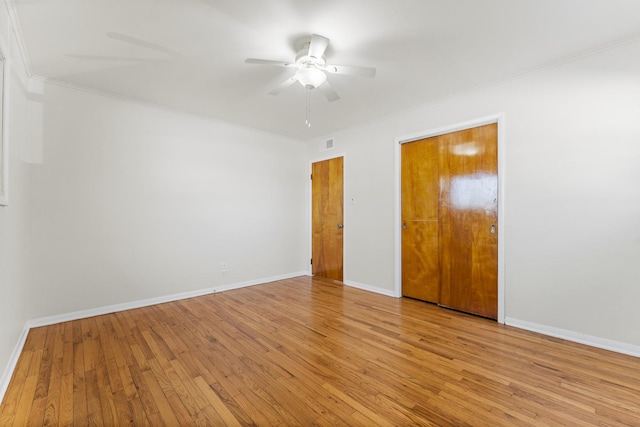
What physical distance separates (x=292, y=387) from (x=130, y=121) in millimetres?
3524

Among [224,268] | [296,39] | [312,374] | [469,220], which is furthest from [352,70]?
[224,268]

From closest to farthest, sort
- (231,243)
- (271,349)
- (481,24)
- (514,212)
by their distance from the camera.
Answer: (481,24)
(271,349)
(514,212)
(231,243)

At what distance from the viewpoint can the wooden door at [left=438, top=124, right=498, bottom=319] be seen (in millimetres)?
3043

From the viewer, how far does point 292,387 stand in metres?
1.84

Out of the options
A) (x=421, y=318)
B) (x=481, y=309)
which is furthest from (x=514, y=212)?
(x=421, y=318)

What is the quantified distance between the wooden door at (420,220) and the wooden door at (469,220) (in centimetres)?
10

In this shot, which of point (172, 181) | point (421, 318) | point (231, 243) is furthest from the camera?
point (231, 243)

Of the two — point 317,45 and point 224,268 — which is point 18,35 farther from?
point 224,268

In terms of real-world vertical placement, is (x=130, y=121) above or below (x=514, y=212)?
above

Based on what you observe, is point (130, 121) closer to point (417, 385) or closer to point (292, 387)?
point (292, 387)

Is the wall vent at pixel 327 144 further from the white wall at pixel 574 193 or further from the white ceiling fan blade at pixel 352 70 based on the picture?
the white ceiling fan blade at pixel 352 70

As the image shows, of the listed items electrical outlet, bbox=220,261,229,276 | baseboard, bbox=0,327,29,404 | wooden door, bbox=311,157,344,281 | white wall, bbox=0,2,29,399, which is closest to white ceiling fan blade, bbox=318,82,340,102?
wooden door, bbox=311,157,344,281

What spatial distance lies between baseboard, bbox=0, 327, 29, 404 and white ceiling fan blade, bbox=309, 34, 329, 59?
317cm

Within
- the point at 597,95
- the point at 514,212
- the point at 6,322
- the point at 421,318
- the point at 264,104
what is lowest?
the point at 421,318
